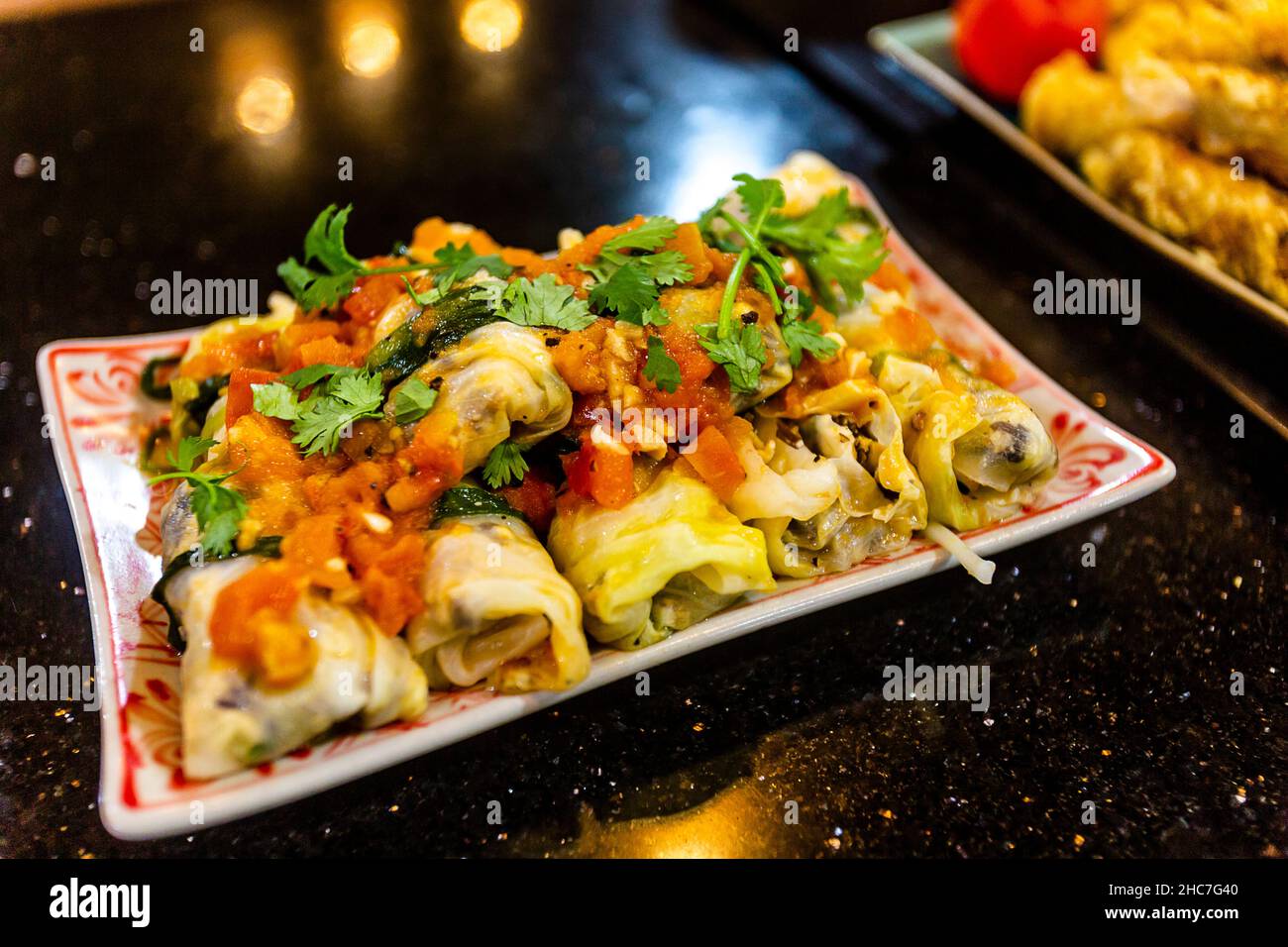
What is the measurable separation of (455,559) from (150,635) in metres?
0.76

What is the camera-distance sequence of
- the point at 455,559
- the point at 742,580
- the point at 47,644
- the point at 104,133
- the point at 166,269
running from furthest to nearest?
the point at 104,133
the point at 166,269
the point at 47,644
the point at 742,580
the point at 455,559

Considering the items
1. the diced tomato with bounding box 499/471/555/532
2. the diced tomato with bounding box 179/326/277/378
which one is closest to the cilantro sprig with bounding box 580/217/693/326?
the diced tomato with bounding box 499/471/555/532

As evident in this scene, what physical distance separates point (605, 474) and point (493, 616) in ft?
1.50

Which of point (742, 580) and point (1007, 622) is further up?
point (742, 580)

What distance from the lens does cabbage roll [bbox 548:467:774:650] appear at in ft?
7.53

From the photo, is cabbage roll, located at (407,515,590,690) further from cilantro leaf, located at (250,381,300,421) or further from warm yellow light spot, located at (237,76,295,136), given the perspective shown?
warm yellow light spot, located at (237,76,295,136)

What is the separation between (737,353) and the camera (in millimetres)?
2525

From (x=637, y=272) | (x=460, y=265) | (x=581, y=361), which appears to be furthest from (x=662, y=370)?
(x=460, y=265)

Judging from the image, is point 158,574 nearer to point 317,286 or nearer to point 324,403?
point 324,403

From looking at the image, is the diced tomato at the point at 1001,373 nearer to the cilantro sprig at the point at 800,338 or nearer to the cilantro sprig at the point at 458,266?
the cilantro sprig at the point at 800,338

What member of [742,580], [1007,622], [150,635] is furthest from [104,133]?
[1007,622]

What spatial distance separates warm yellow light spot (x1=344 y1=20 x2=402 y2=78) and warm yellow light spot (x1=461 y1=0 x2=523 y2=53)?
42cm

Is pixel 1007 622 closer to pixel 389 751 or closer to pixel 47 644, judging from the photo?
pixel 389 751
